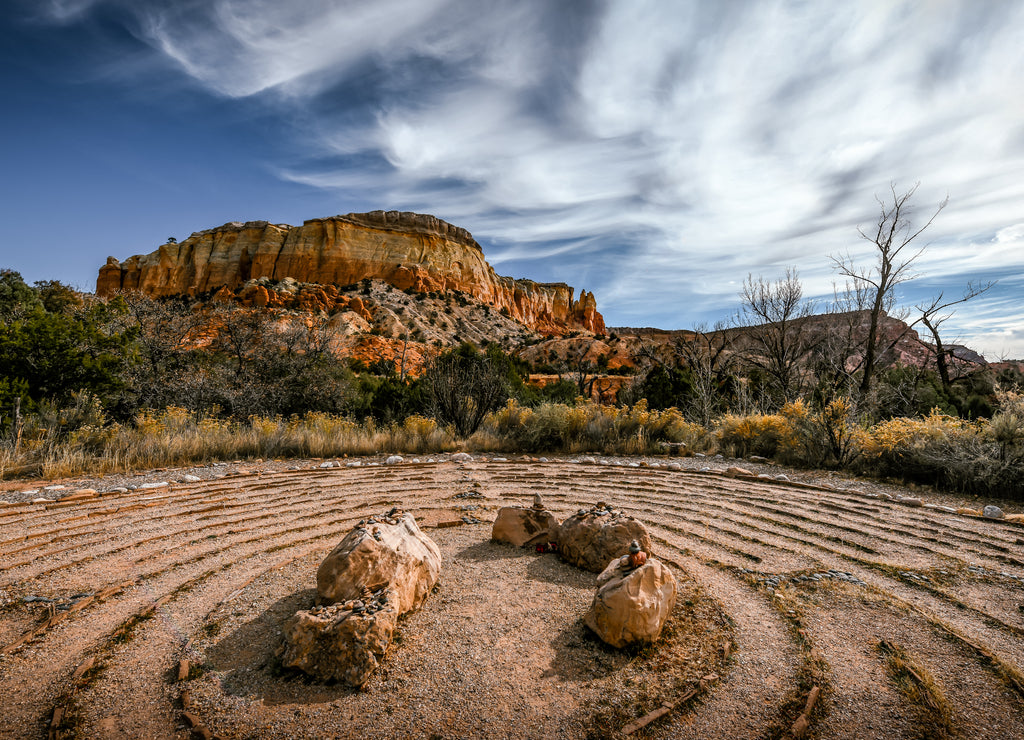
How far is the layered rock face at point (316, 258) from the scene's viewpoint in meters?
56.7

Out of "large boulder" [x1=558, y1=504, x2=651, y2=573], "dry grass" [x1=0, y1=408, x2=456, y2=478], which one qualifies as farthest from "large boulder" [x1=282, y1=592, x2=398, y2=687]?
"dry grass" [x1=0, y1=408, x2=456, y2=478]

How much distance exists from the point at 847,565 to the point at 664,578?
2.07 metres

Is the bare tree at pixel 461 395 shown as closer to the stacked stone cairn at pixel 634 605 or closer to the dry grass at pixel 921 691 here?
the stacked stone cairn at pixel 634 605

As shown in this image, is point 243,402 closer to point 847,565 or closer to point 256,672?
point 256,672

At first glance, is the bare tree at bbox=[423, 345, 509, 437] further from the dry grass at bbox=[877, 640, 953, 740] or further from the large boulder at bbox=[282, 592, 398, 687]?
the dry grass at bbox=[877, 640, 953, 740]

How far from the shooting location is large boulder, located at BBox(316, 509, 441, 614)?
2863 millimetres

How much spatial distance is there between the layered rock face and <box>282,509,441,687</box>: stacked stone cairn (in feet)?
173

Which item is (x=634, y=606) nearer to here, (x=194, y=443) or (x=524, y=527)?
(x=524, y=527)

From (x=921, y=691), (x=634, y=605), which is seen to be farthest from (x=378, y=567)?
(x=921, y=691)

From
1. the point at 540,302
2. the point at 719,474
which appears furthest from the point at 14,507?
the point at 540,302

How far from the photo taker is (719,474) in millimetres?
7629

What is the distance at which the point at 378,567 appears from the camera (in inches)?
116

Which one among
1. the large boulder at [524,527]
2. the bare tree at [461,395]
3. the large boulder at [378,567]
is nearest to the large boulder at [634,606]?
the large boulder at [378,567]

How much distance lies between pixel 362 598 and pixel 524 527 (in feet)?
5.83
